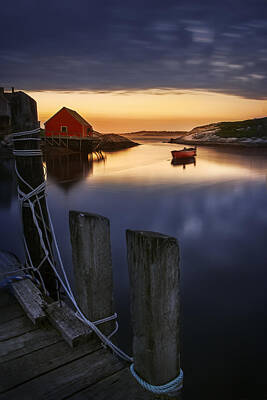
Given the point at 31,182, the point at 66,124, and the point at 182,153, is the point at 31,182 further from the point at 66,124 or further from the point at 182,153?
the point at 66,124

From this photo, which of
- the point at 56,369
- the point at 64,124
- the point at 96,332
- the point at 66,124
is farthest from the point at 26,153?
the point at 64,124

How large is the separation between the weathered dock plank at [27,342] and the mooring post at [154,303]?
1.05 metres

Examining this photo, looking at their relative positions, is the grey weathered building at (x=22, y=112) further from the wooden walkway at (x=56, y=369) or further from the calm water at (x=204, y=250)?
the calm water at (x=204, y=250)

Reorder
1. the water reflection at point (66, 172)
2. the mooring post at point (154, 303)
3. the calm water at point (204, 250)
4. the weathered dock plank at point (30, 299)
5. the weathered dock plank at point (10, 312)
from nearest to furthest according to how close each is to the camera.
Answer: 1. the mooring post at point (154, 303)
2. the weathered dock plank at point (30, 299)
3. the weathered dock plank at point (10, 312)
4. the calm water at point (204, 250)
5. the water reflection at point (66, 172)

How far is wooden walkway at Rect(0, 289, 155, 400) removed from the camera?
7.17 feet

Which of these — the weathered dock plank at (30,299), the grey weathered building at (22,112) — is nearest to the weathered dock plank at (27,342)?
the weathered dock plank at (30,299)

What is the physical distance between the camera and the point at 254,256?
1001cm

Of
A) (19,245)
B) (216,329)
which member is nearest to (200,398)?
(216,329)

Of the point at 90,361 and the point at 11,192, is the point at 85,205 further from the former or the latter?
the point at 90,361

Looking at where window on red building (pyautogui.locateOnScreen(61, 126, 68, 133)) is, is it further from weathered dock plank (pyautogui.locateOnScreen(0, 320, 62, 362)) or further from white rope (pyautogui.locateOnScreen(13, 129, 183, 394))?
weathered dock plank (pyautogui.locateOnScreen(0, 320, 62, 362))

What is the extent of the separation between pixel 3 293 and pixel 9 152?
3645 centimetres

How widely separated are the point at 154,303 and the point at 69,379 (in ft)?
3.56

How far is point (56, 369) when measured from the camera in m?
2.43

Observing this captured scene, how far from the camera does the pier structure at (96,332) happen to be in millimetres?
1938
